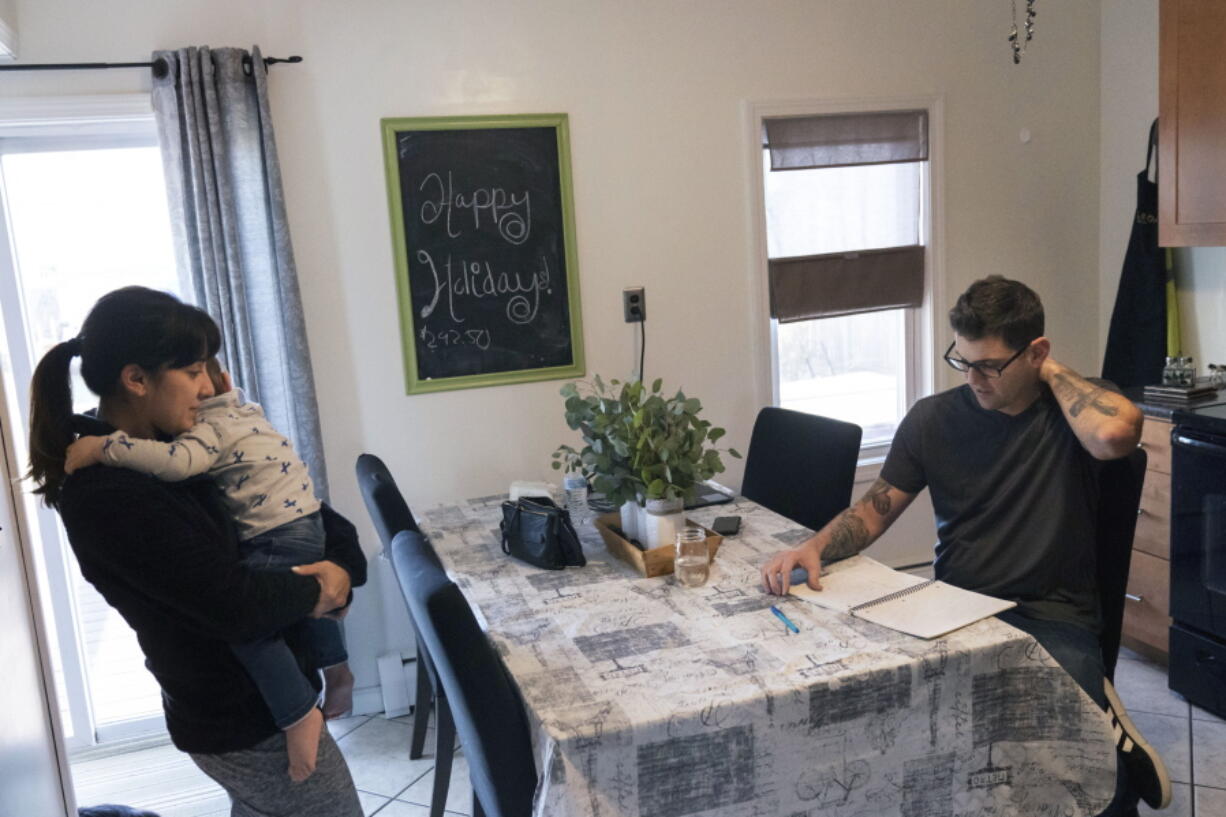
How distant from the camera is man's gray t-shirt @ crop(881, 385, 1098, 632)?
2088 mm

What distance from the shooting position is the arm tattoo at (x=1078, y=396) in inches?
78.5

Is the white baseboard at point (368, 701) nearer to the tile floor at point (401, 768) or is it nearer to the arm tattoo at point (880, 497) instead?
the tile floor at point (401, 768)

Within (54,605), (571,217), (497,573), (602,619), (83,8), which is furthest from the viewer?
(571,217)

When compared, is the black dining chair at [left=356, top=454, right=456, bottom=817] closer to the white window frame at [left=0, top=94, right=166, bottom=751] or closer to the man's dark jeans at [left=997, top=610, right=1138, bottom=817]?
the white window frame at [left=0, top=94, right=166, bottom=751]

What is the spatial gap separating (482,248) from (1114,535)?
2051 millimetres

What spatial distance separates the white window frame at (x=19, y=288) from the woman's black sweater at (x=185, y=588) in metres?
1.55

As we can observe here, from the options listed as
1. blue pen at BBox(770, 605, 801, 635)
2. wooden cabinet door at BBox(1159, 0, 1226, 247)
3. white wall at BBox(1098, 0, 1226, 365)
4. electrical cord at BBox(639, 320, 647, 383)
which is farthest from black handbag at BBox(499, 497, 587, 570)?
white wall at BBox(1098, 0, 1226, 365)

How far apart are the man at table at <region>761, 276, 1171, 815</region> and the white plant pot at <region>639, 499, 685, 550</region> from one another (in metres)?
0.23

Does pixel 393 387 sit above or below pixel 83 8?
below

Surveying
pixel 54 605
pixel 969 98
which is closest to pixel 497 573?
pixel 54 605

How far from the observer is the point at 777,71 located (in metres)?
3.47

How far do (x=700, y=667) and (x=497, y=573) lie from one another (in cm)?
72

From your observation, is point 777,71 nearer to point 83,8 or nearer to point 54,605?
point 83,8

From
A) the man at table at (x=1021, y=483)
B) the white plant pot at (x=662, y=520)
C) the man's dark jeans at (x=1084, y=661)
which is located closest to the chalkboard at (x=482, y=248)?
the white plant pot at (x=662, y=520)
